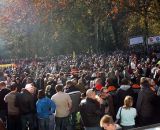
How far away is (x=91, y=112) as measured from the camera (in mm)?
9570

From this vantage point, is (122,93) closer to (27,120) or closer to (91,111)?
(91,111)

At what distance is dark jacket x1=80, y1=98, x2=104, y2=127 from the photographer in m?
9.55

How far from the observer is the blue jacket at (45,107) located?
1145cm

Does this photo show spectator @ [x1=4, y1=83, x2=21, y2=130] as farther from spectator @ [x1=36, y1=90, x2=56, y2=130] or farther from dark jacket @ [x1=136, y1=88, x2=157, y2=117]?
dark jacket @ [x1=136, y1=88, x2=157, y2=117]

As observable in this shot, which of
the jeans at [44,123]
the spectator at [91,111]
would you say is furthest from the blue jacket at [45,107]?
the spectator at [91,111]

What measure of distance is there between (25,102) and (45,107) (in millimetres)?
579

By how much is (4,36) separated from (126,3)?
2864 centimetres

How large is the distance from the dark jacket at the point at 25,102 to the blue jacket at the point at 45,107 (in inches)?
11.3

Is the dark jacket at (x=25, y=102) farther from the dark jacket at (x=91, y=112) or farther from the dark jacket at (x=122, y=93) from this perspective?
the dark jacket at (x=91, y=112)

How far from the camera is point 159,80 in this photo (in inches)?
583

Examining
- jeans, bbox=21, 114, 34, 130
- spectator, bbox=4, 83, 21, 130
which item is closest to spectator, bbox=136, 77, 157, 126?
jeans, bbox=21, 114, 34, 130

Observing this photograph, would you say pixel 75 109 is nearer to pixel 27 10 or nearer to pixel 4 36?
pixel 27 10

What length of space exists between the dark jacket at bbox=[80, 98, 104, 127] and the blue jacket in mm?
1883

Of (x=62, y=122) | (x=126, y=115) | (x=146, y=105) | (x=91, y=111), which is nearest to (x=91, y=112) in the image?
(x=91, y=111)
